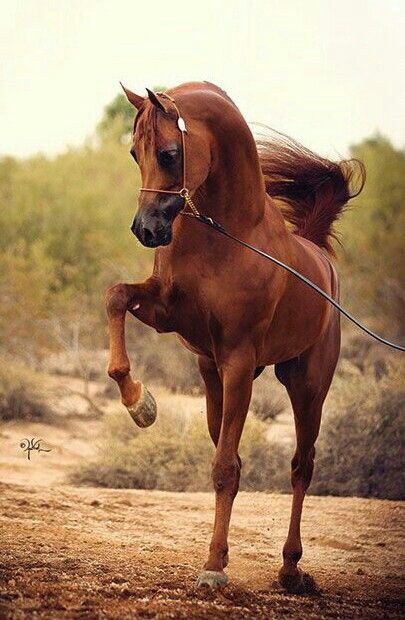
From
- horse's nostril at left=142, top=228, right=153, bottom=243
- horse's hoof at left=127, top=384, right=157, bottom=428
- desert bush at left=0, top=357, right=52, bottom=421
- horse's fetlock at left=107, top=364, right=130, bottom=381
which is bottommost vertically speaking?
desert bush at left=0, top=357, right=52, bottom=421

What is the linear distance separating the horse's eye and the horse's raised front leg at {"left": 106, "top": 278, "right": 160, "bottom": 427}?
71cm

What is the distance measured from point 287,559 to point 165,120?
9.34 ft

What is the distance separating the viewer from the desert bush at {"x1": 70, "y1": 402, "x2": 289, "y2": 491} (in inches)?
453

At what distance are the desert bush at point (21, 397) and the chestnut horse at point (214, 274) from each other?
27.5 ft

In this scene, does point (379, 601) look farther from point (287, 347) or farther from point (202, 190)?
point (202, 190)

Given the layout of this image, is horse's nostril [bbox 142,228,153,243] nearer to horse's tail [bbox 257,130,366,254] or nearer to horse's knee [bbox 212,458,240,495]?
→ horse's knee [bbox 212,458,240,495]

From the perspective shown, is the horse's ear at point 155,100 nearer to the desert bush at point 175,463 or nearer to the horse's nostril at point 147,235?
the horse's nostril at point 147,235

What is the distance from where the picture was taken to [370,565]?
8.26 meters

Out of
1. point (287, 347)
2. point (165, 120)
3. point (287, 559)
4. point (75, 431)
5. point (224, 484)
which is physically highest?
point (165, 120)

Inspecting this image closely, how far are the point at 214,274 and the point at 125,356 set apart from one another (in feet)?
2.16

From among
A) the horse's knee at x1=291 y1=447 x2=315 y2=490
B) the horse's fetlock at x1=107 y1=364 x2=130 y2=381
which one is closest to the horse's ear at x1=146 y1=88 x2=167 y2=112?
the horse's fetlock at x1=107 y1=364 x2=130 y2=381

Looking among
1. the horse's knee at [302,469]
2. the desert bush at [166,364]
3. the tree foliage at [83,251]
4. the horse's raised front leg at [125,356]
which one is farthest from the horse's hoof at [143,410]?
the tree foliage at [83,251]

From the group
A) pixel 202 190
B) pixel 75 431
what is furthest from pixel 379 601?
pixel 75 431

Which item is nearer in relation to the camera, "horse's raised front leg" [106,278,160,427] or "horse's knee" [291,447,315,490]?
"horse's raised front leg" [106,278,160,427]
